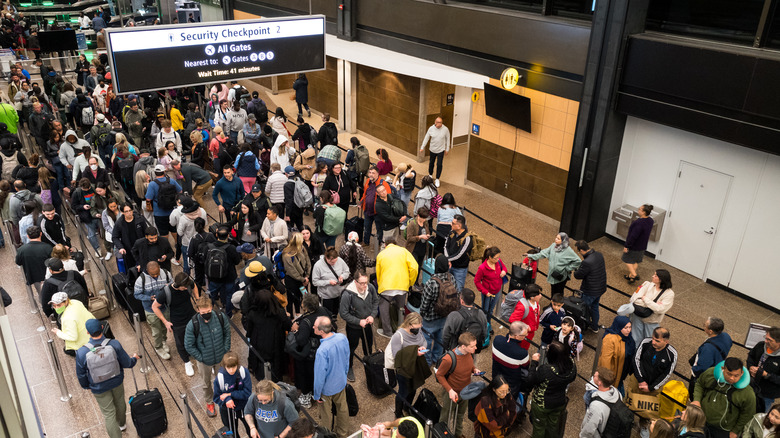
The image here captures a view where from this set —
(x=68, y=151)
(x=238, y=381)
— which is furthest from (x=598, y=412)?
(x=68, y=151)

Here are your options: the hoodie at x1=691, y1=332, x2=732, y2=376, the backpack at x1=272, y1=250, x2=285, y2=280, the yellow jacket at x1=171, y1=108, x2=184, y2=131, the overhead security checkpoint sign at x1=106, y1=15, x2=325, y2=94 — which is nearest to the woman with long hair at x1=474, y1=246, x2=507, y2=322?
the hoodie at x1=691, y1=332, x2=732, y2=376

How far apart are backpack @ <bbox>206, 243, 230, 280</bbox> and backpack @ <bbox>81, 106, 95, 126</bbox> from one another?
936cm

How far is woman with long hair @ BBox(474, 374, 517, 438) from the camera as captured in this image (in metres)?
6.42

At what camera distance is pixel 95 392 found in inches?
272

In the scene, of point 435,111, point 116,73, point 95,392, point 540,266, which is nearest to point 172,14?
point 435,111

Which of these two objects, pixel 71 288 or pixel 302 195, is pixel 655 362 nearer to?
pixel 302 195

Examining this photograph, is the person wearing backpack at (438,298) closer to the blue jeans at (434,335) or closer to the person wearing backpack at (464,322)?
the blue jeans at (434,335)

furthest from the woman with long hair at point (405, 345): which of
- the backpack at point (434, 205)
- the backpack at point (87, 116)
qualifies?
the backpack at point (87, 116)

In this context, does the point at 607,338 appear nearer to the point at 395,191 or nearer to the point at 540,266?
the point at 540,266

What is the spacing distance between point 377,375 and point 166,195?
514cm

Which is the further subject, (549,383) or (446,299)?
(446,299)

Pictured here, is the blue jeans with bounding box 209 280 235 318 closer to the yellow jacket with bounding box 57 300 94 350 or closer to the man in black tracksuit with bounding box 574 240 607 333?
the yellow jacket with bounding box 57 300 94 350

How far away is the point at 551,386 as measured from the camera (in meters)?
6.68

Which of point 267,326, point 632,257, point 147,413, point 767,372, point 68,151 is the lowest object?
point 147,413
